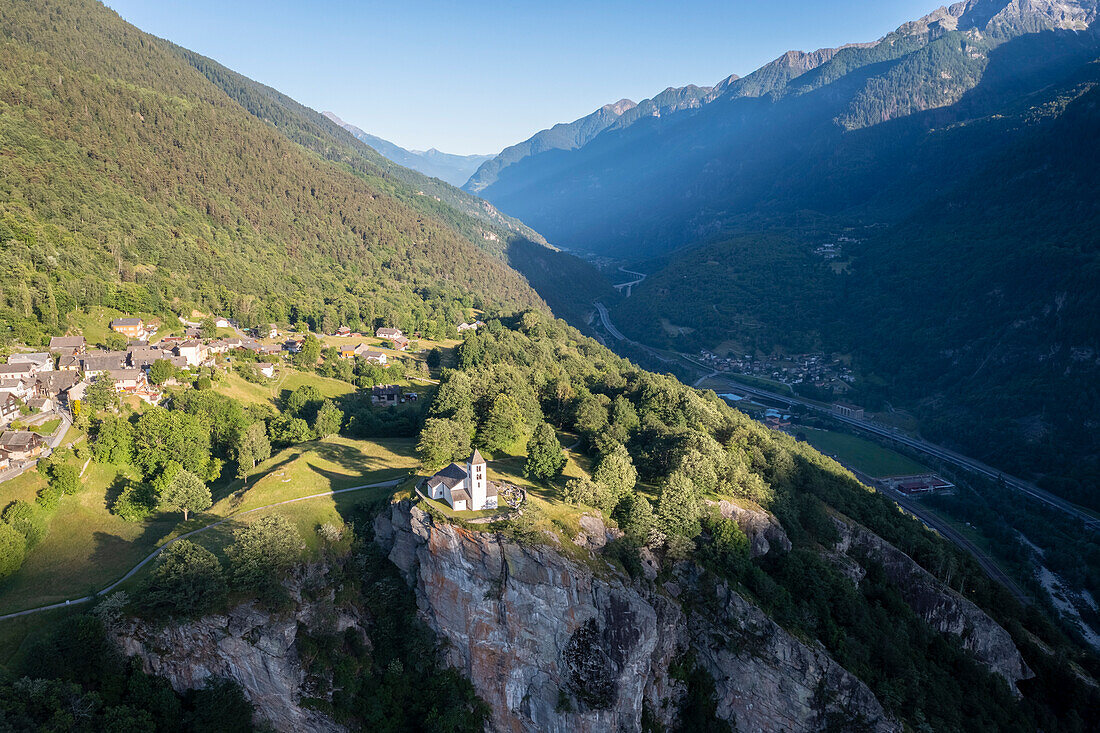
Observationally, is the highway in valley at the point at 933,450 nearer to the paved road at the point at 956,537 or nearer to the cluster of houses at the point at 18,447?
the paved road at the point at 956,537

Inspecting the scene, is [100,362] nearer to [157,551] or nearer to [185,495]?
[185,495]

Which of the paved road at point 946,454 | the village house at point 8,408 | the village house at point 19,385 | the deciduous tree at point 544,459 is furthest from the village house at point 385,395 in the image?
the paved road at point 946,454

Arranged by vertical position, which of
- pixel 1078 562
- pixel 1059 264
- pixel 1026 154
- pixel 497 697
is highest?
pixel 1026 154

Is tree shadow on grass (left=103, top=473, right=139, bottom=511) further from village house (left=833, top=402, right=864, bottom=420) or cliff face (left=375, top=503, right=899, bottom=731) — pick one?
village house (left=833, top=402, right=864, bottom=420)

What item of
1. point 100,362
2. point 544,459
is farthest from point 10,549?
point 544,459

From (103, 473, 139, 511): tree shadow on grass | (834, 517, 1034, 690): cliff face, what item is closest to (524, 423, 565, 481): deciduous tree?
(834, 517, 1034, 690): cliff face

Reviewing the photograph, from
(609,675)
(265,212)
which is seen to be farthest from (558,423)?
(265,212)

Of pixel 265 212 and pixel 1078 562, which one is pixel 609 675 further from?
pixel 265 212
